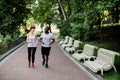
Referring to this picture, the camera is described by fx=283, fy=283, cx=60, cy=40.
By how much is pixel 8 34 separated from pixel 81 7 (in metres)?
8.40

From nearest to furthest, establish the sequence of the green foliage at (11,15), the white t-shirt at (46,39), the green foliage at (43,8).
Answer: the white t-shirt at (46,39), the green foliage at (11,15), the green foliage at (43,8)

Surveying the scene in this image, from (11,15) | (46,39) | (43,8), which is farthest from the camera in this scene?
(43,8)

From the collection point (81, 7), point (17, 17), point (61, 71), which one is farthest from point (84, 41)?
point (61, 71)

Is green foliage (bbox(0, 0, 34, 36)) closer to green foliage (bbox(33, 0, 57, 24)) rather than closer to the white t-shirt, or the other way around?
green foliage (bbox(33, 0, 57, 24))

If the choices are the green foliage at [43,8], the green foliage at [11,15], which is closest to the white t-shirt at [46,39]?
the green foliage at [11,15]

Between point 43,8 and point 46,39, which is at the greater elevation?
point 43,8

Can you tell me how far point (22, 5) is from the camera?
31.2 metres

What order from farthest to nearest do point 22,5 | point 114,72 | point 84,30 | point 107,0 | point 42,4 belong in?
point 42,4, point 22,5, point 84,30, point 107,0, point 114,72

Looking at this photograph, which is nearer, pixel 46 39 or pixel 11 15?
pixel 46 39

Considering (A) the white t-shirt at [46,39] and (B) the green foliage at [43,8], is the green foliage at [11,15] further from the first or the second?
(A) the white t-shirt at [46,39]

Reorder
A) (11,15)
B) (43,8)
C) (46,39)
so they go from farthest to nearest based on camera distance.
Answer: (43,8) < (11,15) < (46,39)

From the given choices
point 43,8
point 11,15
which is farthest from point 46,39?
point 43,8

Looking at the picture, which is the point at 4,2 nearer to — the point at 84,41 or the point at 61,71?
the point at 84,41

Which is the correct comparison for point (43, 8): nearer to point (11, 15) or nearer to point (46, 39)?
point (11, 15)
